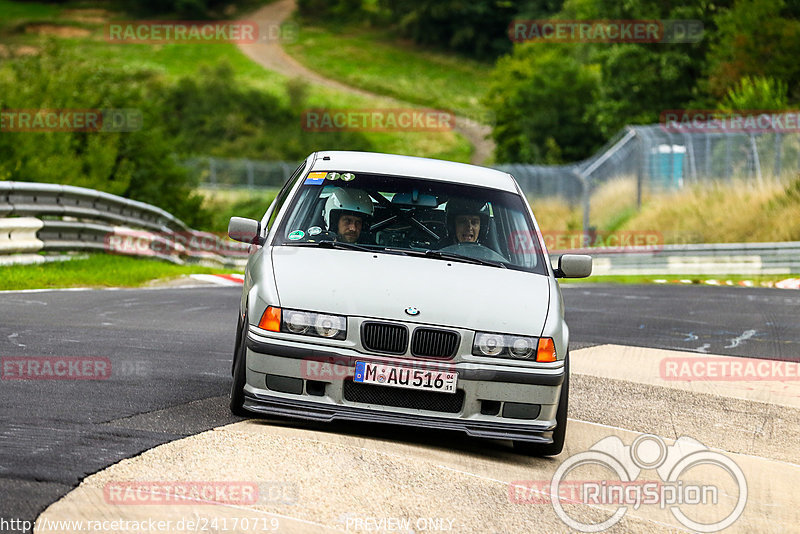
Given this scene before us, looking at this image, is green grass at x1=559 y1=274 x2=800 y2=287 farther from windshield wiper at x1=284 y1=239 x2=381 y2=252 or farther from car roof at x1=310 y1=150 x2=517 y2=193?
windshield wiper at x1=284 y1=239 x2=381 y2=252

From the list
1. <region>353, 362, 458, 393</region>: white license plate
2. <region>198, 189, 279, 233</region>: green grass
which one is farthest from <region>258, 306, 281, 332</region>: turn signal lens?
<region>198, 189, 279, 233</region>: green grass

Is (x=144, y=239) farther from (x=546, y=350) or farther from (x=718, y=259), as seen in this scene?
(x=546, y=350)

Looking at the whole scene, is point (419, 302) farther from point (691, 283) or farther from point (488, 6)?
point (488, 6)

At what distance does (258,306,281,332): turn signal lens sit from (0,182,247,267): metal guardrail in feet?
31.7

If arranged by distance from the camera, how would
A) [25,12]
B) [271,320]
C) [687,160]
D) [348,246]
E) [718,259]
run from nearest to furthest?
[271,320]
[348,246]
[718,259]
[687,160]
[25,12]

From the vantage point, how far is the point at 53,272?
659 inches

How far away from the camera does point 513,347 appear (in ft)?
22.3

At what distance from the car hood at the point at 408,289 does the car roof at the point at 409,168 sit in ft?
2.77

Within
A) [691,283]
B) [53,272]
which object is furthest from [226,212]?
[53,272]

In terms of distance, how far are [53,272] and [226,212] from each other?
112 ft

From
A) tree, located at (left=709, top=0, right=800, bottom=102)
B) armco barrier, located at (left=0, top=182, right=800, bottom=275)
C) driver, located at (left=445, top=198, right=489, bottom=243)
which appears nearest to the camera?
driver, located at (left=445, top=198, right=489, bottom=243)

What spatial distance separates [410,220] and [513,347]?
55.4 inches

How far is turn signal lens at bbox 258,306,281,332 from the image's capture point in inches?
264

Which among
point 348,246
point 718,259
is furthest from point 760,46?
point 348,246
